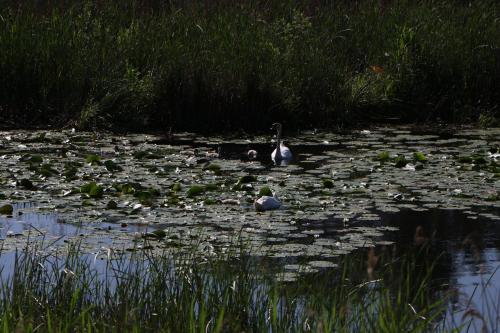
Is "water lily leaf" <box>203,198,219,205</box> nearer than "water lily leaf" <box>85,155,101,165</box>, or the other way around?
"water lily leaf" <box>203,198,219,205</box>

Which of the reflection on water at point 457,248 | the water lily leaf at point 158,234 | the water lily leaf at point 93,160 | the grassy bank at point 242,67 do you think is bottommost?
the reflection on water at point 457,248

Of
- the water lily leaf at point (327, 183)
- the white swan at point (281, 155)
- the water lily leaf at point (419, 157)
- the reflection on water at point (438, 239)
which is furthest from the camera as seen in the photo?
the white swan at point (281, 155)

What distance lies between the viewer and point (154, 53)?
12.5 meters

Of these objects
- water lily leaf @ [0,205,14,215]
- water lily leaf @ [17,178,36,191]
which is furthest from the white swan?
water lily leaf @ [0,205,14,215]

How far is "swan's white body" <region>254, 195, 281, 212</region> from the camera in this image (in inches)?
306

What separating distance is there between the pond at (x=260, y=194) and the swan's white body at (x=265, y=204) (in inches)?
1.8

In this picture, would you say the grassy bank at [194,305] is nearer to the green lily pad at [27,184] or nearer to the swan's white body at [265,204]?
the swan's white body at [265,204]

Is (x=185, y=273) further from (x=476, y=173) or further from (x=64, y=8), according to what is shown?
(x=64, y=8)

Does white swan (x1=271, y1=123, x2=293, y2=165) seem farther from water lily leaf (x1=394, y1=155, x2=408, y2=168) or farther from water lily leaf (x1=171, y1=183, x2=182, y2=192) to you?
water lily leaf (x1=171, y1=183, x2=182, y2=192)

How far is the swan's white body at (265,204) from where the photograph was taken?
25.5 ft

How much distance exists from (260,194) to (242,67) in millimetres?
4214

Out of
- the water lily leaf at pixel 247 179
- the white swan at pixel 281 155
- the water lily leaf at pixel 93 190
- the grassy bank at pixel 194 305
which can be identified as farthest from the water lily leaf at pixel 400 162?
the grassy bank at pixel 194 305

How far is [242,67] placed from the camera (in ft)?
40.1

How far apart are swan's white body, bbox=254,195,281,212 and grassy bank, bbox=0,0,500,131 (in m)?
4.14
